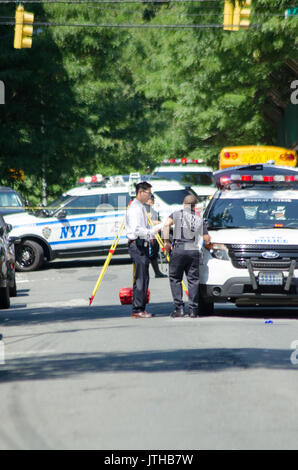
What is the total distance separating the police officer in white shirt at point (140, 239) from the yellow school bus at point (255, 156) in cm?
1132

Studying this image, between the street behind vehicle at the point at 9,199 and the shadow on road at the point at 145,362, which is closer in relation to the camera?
the shadow on road at the point at 145,362

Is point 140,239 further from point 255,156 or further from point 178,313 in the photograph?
point 255,156

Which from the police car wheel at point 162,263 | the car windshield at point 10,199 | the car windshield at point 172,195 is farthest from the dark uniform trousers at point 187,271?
the car windshield at point 10,199

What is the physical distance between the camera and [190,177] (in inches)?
1180

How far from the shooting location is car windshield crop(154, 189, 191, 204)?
23156 mm

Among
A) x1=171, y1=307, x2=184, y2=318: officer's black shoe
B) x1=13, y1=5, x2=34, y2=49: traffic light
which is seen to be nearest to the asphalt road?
x1=171, y1=307, x2=184, y2=318: officer's black shoe

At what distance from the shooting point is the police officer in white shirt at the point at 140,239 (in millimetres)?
12281

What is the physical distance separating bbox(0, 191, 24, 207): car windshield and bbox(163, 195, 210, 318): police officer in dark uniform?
1578 cm

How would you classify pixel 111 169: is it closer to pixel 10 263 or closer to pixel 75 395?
pixel 10 263

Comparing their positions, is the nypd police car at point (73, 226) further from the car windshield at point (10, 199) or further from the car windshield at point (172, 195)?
the car windshield at point (10, 199)

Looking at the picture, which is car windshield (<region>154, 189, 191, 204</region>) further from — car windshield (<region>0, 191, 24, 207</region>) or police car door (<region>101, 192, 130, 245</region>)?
car windshield (<region>0, 191, 24, 207</region>)

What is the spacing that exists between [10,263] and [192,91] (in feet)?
62.4
